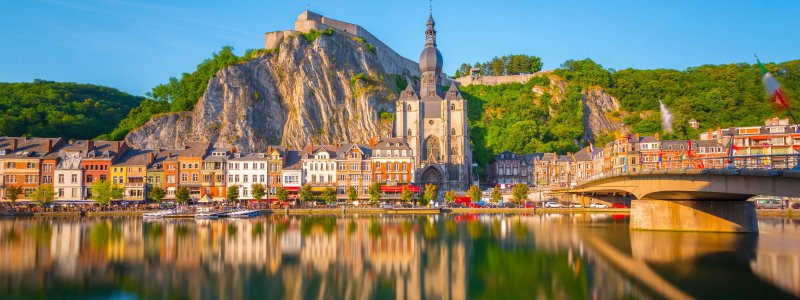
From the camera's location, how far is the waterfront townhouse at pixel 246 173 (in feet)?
269

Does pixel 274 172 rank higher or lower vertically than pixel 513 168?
lower

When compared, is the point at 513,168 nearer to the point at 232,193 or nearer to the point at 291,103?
the point at 291,103

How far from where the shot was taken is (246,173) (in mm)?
82312

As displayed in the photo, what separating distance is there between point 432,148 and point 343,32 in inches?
1528

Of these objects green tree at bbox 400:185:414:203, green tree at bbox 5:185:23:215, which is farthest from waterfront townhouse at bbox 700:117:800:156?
green tree at bbox 5:185:23:215

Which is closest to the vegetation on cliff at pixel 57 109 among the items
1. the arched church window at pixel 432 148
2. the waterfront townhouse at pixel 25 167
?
the waterfront townhouse at pixel 25 167

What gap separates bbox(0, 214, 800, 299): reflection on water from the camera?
82.0 feet

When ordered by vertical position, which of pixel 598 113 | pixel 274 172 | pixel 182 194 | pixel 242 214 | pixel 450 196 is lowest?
pixel 242 214

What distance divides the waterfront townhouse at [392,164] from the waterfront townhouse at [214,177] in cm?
1941

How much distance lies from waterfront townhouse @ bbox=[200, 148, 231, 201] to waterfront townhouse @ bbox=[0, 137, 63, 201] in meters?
18.0

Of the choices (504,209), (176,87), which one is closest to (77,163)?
(176,87)

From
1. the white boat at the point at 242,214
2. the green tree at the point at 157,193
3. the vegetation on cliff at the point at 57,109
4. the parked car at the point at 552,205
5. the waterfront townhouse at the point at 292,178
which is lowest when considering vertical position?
the white boat at the point at 242,214

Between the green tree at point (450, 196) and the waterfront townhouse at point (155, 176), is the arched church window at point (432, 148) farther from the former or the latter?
the waterfront townhouse at point (155, 176)

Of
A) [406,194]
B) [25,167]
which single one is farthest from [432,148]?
[25,167]
